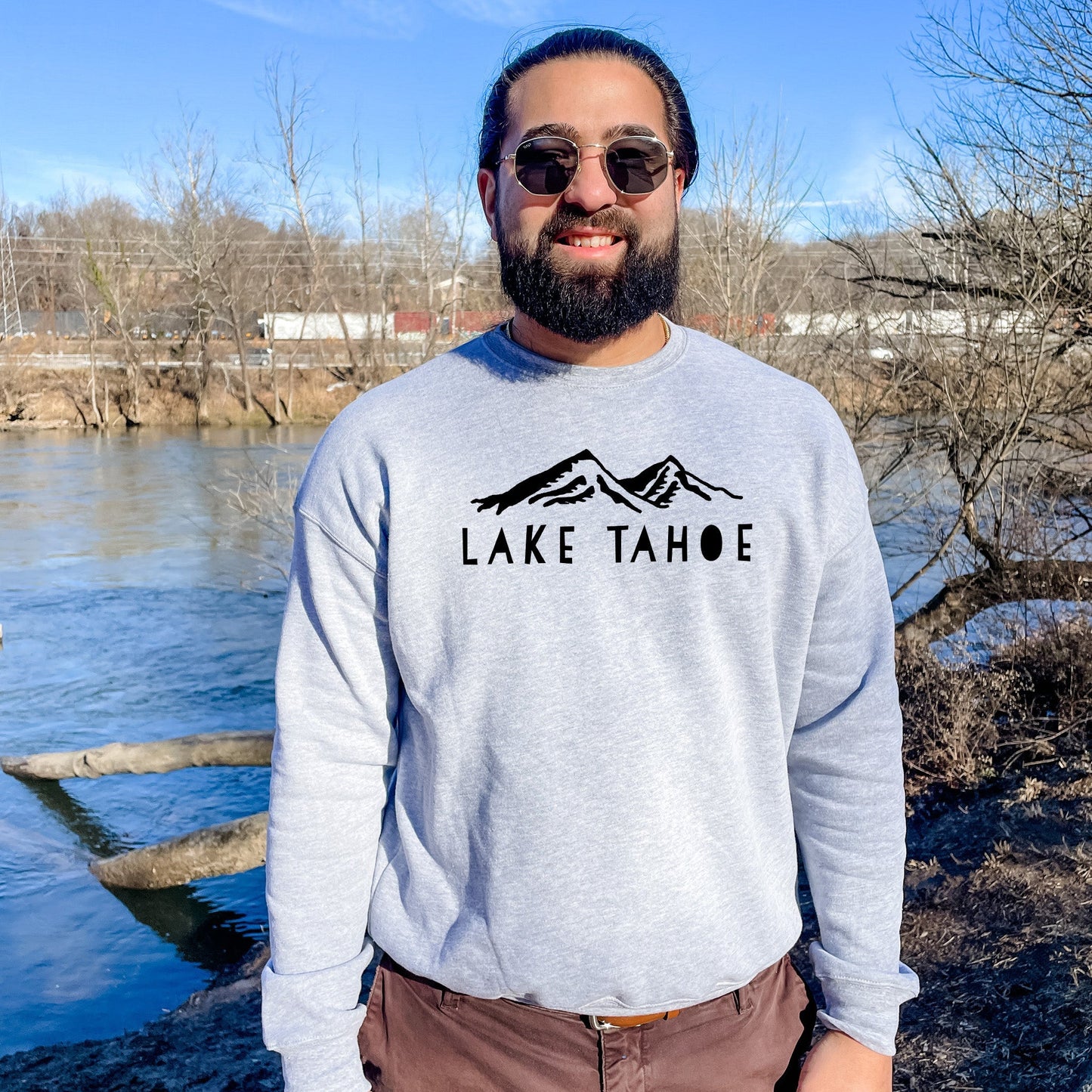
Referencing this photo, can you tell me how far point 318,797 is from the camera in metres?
1.43

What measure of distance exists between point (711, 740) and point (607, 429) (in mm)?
447

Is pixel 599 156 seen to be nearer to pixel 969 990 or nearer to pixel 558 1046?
pixel 558 1046

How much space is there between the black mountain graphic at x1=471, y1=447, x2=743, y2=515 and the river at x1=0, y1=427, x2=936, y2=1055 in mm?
5208

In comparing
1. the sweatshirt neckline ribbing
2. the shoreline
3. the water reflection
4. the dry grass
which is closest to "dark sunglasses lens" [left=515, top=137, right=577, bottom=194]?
the sweatshirt neckline ribbing

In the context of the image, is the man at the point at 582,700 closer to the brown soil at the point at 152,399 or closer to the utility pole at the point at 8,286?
the brown soil at the point at 152,399

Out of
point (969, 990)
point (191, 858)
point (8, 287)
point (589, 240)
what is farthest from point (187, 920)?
point (8, 287)

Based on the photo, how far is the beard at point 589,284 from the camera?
1.47 metres

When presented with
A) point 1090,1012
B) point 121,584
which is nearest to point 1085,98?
point 1090,1012

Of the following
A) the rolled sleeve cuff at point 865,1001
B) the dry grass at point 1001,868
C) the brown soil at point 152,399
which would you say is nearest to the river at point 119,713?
the dry grass at point 1001,868

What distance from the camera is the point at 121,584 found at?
15273 millimetres

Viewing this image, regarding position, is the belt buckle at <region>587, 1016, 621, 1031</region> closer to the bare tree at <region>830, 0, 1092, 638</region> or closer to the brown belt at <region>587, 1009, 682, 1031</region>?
the brown belt at <region>587, 1009, 682, 1031</region>

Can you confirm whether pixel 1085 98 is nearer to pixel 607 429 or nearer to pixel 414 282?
pixel 607 429

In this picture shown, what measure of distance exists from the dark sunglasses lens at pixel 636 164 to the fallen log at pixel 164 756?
7.15 m

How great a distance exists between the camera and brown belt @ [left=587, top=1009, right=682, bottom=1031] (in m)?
1.41
